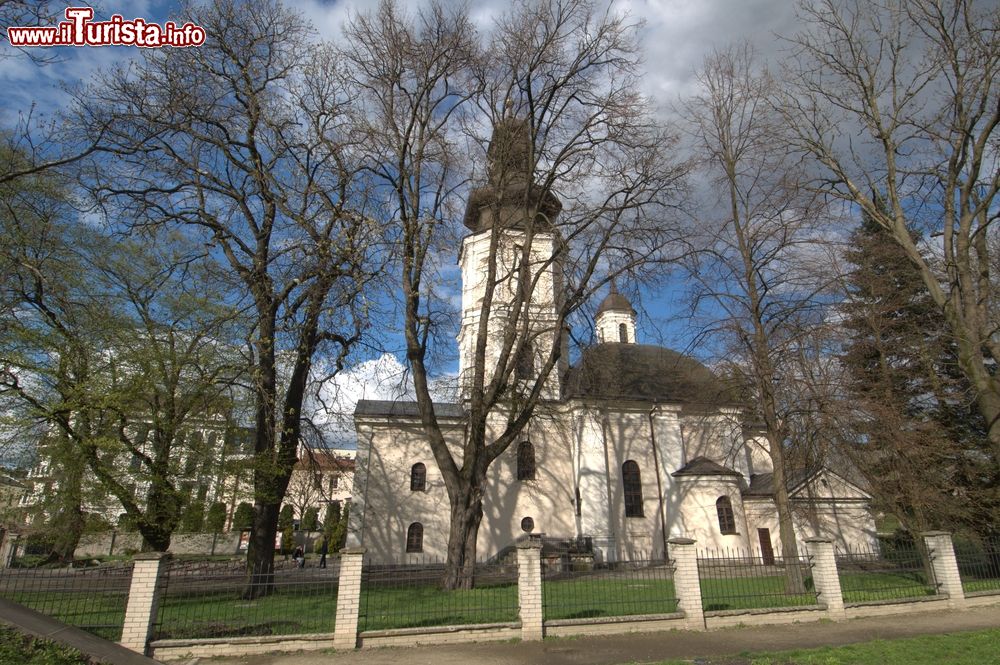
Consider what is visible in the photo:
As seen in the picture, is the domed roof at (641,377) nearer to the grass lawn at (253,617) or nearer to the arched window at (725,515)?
the arched window at (725,515)

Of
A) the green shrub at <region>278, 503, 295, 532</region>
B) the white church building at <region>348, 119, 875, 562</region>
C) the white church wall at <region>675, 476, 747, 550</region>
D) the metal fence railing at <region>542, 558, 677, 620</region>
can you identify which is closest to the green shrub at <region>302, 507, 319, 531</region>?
the green shrub at <region>278, 503, 295, 532</region>

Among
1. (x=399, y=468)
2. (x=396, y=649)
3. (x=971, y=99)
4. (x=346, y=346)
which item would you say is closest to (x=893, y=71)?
(x=971, y=99)

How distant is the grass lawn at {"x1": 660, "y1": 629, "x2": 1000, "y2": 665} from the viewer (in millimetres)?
7465

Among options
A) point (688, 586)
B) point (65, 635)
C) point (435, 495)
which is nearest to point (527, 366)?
point (435, 495)

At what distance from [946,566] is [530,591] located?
9302mm

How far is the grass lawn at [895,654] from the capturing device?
7465 millimetres

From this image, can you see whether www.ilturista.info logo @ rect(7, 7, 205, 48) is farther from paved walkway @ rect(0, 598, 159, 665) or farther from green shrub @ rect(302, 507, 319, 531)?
green shrub @ rect(302, 507, 319, 531)

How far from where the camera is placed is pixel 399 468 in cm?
2430

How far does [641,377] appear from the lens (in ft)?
89.0

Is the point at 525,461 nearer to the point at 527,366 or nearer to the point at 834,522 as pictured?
the point at 527,366

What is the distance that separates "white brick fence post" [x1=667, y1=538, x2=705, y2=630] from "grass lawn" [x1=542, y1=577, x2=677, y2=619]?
13.0 inches

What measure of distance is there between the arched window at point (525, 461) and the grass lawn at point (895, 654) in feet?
56.2

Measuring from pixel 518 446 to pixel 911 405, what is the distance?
1463 centimetres

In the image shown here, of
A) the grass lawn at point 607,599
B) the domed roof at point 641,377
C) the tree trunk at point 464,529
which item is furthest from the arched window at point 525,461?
the tree trunk at point 464,529
